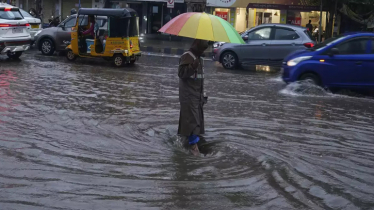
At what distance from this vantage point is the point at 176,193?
5199 mm

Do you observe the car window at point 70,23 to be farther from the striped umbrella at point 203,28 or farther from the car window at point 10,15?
the striped umbrella at point 203,28

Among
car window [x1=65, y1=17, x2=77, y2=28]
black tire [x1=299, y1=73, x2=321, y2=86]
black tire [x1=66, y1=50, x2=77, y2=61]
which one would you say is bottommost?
black tire [x1=299, y1=73, x2=321, y2=86]

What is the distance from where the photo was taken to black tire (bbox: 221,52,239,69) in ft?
56.9

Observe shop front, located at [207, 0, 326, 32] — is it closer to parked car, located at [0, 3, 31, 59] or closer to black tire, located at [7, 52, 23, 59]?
black tire, located at [7, 52, 23, 59]

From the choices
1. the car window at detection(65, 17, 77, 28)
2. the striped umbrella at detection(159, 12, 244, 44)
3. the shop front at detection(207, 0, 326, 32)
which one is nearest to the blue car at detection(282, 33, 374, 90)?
the striped umbrella at detection(159, 12, 244, 44)

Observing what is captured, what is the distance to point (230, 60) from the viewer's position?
57.1 ft

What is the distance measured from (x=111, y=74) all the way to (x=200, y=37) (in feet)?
28.1

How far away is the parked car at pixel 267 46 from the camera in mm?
16594

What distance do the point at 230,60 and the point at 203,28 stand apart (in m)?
11.2

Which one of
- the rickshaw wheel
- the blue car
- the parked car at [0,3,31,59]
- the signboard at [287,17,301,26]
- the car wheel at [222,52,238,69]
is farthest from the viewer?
the signboard at [287,17,301,26]

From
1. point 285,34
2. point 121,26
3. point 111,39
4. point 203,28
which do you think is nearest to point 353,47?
point 285,34

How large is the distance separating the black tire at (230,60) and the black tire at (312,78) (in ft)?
16.6

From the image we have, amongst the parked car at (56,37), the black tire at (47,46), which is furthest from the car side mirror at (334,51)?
the black tire at (47,46)

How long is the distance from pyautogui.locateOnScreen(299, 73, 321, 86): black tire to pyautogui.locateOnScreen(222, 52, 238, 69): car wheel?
16.6 feet
